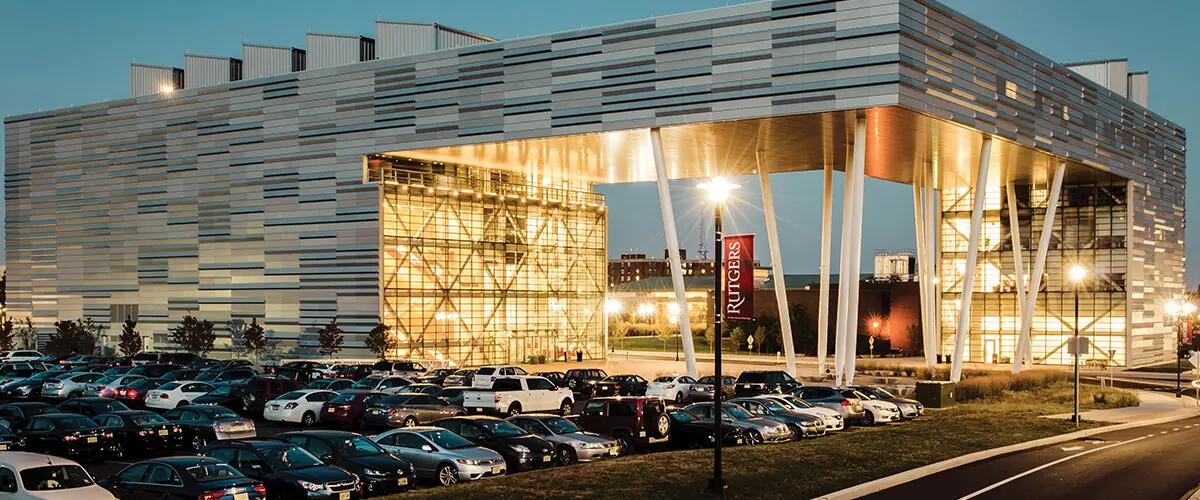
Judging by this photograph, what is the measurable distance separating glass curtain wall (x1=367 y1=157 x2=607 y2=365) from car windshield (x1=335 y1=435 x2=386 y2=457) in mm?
49789

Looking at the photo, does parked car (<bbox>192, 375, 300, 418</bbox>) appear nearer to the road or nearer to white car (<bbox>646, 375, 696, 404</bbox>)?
white car (<bbox>646, 375, 696, 404</bbox>)

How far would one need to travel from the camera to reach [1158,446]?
34125 millimetres

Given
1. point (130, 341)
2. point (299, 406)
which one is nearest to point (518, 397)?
point (299, 406)

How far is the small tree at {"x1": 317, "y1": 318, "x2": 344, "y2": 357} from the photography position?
72.2 metres

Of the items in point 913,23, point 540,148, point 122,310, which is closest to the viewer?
point 913,23

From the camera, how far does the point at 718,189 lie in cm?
2342

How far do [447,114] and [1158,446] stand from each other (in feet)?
152

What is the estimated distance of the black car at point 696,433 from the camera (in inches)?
1254

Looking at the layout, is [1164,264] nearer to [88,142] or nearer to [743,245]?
[743,245]

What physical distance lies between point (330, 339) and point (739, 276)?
5072cm

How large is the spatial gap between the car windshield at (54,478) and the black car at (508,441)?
9.73m

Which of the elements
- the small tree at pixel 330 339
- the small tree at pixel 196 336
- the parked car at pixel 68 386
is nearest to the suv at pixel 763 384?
the parked car at pixel 68 386

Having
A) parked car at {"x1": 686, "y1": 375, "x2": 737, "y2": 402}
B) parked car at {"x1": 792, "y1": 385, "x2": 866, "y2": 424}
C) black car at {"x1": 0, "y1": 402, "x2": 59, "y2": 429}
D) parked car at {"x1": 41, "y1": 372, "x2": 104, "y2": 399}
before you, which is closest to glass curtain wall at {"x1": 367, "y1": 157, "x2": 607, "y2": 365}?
parked car at {"x1": 41, "y1": 372, "x2": 104, "y2": 399}

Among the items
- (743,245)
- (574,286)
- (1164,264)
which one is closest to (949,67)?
(743,245)
